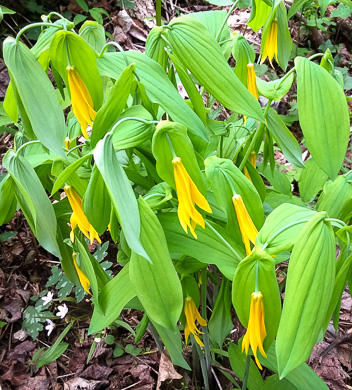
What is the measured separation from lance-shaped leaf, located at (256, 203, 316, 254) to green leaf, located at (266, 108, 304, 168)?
263 mm

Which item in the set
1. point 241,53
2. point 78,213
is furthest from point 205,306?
point 241,53

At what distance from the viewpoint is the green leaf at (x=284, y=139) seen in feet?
3.30

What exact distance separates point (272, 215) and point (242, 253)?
19 cm

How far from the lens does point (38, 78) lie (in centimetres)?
71

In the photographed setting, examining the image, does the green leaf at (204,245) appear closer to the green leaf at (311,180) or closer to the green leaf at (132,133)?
the green leaf at (132,133)

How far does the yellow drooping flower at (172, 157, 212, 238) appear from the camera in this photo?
0.72m

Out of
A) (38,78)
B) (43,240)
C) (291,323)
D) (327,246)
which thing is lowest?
(43,240)

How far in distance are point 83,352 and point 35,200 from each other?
93cm

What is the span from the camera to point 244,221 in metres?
0.82

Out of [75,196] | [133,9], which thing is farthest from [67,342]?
[133,9]

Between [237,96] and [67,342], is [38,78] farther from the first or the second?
[67,342]

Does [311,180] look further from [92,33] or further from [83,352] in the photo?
[83,352]

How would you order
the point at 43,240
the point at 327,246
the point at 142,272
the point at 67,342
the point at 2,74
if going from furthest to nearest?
the point at 2,74 < the point at 67,342 < the point at 43,240 < the point at 142,272 < the point at 327,246

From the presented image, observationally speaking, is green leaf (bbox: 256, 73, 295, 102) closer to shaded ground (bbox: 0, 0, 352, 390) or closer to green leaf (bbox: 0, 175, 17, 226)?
green leaf (bbox: 0, 175, 17, 226)
